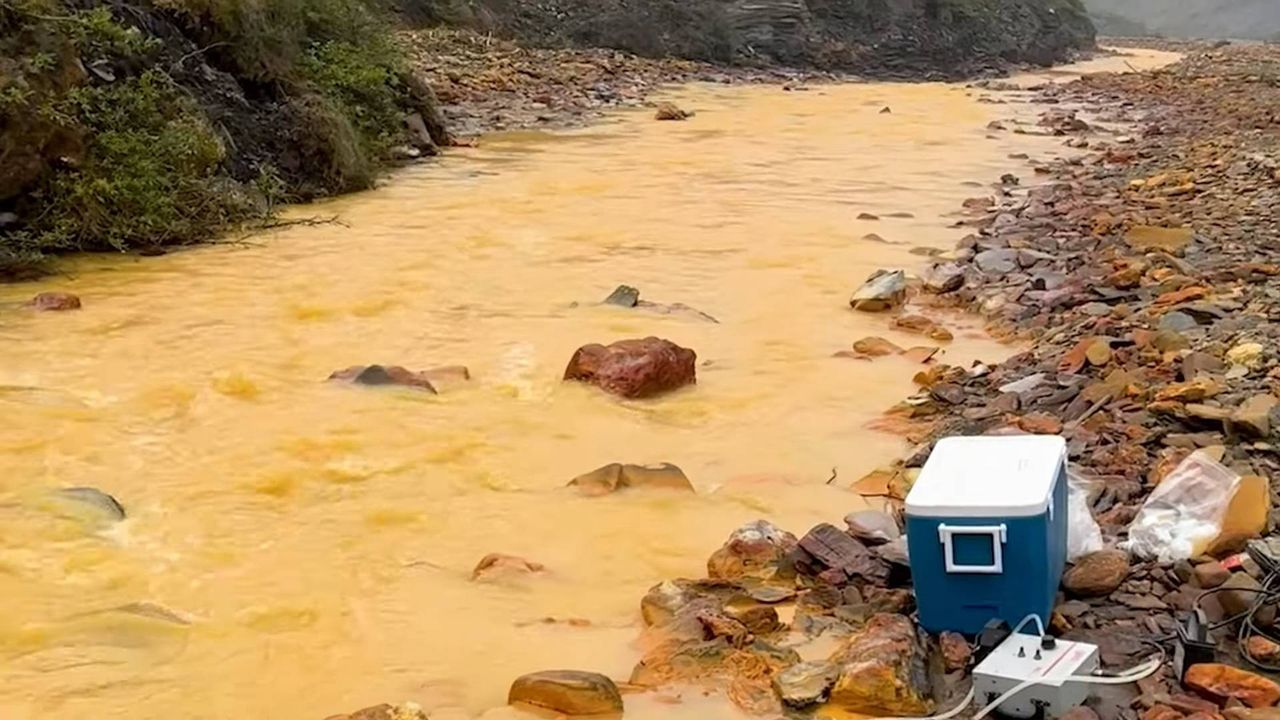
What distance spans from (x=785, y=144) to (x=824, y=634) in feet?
43.3

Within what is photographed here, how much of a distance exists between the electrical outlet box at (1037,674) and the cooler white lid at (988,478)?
306 mm

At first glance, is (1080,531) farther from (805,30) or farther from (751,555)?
(805,30)

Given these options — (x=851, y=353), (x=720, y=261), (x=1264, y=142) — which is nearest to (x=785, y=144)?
(x=1264, y=142)

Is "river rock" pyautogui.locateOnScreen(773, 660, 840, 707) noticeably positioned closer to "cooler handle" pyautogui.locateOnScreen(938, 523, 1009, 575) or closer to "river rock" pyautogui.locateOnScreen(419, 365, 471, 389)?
"cooler handle" pyautogui.locateOnScreen(938, 523, 1009, 575)

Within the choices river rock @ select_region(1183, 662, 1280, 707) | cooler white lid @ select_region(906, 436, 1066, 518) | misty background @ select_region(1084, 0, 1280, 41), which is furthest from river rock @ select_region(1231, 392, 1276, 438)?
misty background @ select_region(1084, 0, 1280, 41)

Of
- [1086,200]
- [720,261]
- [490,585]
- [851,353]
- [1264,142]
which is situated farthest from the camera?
[1264,142]

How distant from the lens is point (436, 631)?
3639 mm

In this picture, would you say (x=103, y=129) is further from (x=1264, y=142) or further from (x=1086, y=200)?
(x=1264, y=142)

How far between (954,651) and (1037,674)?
1.08 feet

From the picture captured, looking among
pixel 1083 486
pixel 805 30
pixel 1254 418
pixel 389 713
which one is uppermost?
pixel 389 713

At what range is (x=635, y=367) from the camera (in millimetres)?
5848

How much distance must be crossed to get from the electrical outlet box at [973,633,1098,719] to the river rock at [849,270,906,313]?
454cm

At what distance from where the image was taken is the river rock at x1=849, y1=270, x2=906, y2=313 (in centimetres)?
745

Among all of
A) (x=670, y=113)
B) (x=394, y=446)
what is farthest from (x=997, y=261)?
(x=670, y=113)
